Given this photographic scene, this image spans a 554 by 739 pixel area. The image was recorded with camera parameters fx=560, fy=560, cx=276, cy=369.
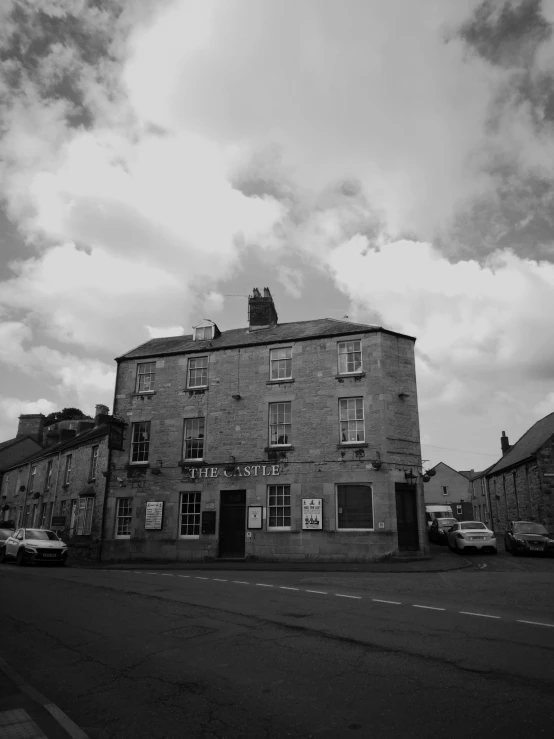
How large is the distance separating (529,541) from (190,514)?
47.9 feet

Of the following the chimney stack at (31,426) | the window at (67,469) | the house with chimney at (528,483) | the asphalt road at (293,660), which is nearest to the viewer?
the asphalt road at (293,660)

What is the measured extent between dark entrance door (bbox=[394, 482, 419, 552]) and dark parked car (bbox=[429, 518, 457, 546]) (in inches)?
322

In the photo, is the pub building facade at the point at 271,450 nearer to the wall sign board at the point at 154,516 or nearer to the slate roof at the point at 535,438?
the wall sign board at the point at 154,516

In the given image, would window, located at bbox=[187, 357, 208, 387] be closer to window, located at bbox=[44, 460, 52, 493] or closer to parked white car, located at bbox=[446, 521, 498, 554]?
parked white car, located at bbox=[446, 521, 498, 554]

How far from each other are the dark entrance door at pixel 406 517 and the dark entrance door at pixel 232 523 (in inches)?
265

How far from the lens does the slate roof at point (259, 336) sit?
25359mm

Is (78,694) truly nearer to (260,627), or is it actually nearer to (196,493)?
(260,627)

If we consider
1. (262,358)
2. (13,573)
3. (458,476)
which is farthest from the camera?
(458,476)

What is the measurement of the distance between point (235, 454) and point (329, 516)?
16.8 ft

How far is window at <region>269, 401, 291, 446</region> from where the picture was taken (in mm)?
24891

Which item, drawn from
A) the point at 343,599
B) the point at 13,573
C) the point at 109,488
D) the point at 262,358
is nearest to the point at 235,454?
the point at 262,358

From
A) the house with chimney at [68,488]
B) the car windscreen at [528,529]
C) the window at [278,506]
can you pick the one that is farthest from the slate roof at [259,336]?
the car windscreen at [528,529]

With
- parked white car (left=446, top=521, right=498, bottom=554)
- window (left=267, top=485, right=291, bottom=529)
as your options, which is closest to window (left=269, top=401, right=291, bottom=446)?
window (left=267, top=485, right=291, bottom=529)

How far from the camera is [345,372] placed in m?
24.6
